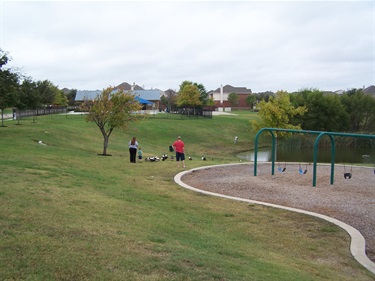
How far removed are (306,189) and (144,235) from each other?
29.3 feet

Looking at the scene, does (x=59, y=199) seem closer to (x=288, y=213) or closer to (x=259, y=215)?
(x=259, y=215)

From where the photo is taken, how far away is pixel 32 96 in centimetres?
3997

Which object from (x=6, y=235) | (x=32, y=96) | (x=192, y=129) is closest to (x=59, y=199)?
(x=6, y=235)

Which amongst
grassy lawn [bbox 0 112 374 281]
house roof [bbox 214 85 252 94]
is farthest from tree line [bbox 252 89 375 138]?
house roof [bbox 214 85 252 94]

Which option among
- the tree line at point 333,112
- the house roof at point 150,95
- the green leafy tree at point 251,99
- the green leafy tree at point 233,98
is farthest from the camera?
the green leafy tree at point 233,98

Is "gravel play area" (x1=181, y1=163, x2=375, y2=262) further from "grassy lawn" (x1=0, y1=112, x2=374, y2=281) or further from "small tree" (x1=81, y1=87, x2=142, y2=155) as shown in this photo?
"small tree" (x1=81, y1=87, x2=142, y2=155)

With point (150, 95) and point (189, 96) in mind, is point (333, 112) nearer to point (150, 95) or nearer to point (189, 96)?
point (189, 96)

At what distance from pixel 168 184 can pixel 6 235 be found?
30.3 ft

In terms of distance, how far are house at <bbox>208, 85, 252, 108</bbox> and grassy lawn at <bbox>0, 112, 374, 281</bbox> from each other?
114m

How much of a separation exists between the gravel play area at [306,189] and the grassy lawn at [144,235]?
1080 mm

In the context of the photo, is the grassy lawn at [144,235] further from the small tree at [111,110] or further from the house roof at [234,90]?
the house roof at [234,90]

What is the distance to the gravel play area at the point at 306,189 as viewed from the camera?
37.0 ft

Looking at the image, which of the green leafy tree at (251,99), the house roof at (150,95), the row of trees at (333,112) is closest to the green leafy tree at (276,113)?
the row of trees at (333,112)

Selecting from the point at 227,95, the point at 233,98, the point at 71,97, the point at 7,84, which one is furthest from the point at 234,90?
the point at 7,84
